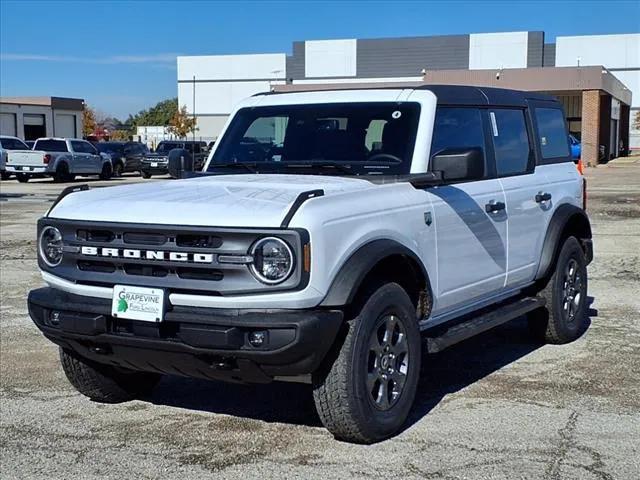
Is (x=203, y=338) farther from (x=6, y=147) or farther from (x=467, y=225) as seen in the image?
(x=6, y=147)

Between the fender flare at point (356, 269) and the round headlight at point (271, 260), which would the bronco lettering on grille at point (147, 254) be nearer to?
the round headlight at point (271, 260)

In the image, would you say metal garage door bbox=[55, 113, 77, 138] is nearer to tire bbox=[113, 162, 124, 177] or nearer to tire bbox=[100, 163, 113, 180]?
tire bbox=[113, 162, 124, 177]

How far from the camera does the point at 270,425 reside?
5273 mm

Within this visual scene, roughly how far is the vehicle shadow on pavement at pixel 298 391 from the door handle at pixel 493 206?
1210 mm

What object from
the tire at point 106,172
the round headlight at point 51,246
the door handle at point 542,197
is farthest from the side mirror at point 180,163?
the tire at point 106,172

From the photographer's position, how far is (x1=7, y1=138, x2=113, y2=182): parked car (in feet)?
108

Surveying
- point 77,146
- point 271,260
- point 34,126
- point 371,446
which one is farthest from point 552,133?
point 34,126

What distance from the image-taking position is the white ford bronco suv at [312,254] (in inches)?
170

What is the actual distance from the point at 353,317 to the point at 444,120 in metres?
1.87

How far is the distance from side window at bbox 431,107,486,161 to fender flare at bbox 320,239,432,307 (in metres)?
1.11

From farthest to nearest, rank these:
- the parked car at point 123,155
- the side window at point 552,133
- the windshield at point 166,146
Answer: the windshield at point 166,146
the parked car at point 123,155
the side window at point 552,133

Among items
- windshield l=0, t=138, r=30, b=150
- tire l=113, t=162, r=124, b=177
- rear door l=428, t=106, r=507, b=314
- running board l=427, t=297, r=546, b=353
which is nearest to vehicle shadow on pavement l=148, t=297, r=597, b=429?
running board l=427, t=297, r=546, b=353

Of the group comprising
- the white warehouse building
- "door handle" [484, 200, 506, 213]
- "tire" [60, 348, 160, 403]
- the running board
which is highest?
the white warehouse building

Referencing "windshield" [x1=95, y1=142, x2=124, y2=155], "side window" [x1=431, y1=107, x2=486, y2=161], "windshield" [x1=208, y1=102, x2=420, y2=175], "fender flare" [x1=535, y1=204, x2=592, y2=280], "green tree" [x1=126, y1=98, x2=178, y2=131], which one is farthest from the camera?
"green tree" [x1=126, y1=98, x2=178, y2=131]
